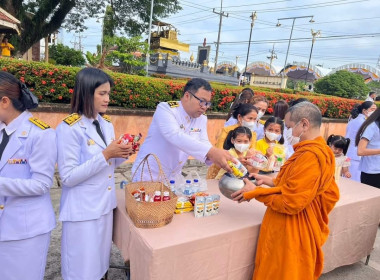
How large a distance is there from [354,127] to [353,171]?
2.94ft

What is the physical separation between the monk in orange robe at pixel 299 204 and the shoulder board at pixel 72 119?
4.05 feet

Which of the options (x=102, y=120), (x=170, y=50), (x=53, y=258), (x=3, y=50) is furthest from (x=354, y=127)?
(x=170, y=50)

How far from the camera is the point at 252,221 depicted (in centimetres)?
209

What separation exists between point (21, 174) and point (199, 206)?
1190 millimetres

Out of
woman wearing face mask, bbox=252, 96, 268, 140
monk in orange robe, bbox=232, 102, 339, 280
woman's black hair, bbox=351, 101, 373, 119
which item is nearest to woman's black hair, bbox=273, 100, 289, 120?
woman wearing face mask, bbox=252, 96, 268, 140

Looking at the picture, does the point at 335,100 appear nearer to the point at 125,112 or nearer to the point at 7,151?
the point at 125,112

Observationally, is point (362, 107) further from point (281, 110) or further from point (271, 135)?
point (271, 135)

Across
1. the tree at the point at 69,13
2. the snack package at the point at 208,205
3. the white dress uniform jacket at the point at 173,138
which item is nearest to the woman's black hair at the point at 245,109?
the white dress uniform jacket at the point at 173,138

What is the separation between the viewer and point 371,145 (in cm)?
368

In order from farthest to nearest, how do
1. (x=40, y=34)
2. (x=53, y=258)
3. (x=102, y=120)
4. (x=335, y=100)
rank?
(x=40, y=34)
(x=335, y=100)
(x=53, y=258)
(x=102, y=120)

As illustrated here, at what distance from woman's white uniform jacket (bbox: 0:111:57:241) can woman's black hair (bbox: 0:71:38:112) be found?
67 millimetres

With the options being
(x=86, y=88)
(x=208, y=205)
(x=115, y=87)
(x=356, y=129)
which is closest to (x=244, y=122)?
(x=208, y=205)

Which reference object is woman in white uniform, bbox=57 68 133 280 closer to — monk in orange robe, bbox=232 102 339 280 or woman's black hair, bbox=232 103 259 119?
monk in orange robe, bbox=232 102 339 280

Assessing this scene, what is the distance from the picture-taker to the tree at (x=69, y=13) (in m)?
14.2
